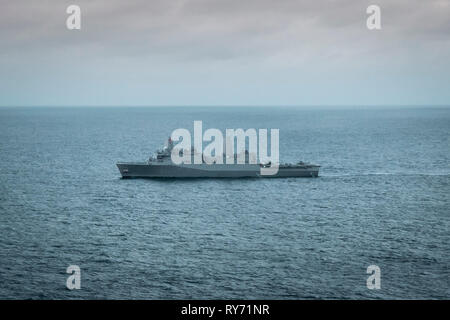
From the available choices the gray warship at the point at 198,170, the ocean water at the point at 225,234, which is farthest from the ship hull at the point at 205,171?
the ocean water at the point at 225,234

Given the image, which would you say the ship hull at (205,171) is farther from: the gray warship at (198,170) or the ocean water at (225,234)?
the ocean water at (225,234)

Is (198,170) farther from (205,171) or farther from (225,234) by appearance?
(225,234)

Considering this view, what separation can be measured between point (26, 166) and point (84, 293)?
62605mm

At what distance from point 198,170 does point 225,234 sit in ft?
109

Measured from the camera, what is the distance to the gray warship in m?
82.3

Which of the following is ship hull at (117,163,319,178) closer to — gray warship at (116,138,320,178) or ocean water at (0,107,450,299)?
gray warship at (116,138,320,178)

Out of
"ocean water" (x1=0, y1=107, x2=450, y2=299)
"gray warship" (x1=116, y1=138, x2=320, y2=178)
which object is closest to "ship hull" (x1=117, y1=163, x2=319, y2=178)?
"gray warship" (x1=116, y1=138, x2=320, y2=178)

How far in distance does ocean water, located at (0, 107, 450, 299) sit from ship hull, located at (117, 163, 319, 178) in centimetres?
192

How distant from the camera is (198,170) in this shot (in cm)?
8275

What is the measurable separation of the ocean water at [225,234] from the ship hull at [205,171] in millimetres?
1915

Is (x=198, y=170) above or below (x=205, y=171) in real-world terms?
above

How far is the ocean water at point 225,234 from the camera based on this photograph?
1483 inches

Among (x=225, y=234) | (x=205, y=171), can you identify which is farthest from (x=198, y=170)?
(x=225, y=234)
